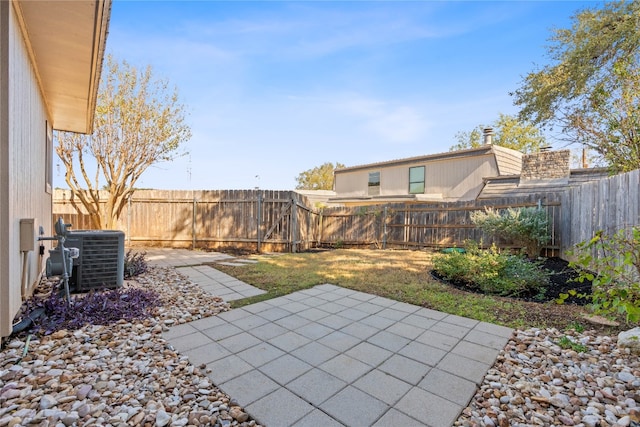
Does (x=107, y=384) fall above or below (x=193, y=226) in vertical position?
below

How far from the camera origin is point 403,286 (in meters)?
4.43

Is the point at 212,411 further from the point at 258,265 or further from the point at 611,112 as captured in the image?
the point at 611,112

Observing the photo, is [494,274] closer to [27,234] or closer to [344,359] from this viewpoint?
[344,359]

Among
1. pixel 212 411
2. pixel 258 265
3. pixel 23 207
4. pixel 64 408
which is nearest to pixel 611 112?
pixel 258 265

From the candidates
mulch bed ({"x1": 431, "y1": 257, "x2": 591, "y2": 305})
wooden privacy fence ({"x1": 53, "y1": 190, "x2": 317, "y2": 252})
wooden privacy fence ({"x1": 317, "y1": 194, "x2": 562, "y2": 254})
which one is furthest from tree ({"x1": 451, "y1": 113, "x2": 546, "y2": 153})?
mulch bed ({"x1": 431, "y1": 257, "x2": 591, "y2": 305})

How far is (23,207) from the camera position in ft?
9.18


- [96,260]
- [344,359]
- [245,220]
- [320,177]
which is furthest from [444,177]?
[320,177]

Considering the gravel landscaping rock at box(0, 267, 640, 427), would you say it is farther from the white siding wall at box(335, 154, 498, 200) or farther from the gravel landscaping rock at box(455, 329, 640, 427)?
the white siding wall at box(335, 154, 498, 200)

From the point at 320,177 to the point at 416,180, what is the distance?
55.3ft

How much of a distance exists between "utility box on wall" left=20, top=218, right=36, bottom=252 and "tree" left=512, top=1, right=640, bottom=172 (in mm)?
9187

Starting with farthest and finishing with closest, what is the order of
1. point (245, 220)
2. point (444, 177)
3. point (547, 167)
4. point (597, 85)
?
point (444, 177) < point (547, 167) < point (245, 220) < point (597, 85)

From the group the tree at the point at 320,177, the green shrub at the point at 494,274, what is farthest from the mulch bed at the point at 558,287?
the tree at the point at 320,177

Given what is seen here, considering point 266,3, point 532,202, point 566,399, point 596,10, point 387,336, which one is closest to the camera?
point 566,399

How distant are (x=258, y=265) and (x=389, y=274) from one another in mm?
2830
